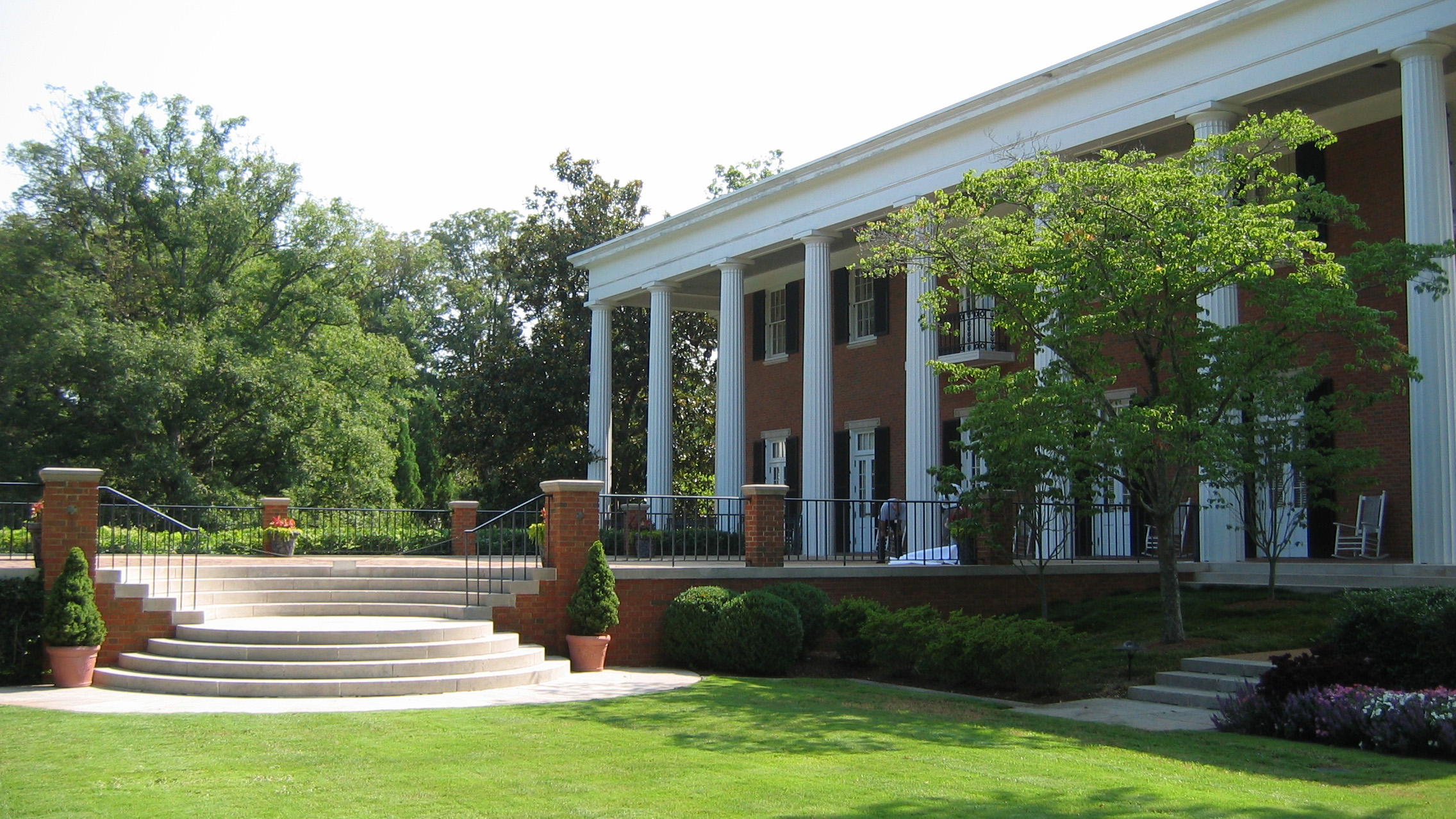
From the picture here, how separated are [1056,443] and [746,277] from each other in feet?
61.3

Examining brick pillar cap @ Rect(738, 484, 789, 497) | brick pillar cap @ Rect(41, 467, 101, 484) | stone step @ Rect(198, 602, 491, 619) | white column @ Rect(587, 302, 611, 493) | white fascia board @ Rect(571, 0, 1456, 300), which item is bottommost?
stone step @ Rect(198, 602, 491, 619)

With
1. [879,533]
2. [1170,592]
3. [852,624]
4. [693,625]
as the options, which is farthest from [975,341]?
[693,625]

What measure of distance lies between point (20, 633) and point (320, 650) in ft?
12.2

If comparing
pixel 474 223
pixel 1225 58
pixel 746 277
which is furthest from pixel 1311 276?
pixel 474 223

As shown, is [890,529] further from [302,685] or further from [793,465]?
[302,685]

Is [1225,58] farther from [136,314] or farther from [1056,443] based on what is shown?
[136,314]

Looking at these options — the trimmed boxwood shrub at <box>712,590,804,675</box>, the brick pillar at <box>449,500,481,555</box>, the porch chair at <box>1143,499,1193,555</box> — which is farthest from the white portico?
the brick pillar at <box>449,500,481,555</box>

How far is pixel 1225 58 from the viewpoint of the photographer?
1903cm

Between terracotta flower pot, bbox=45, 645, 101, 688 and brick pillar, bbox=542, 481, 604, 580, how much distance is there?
5.46 meters

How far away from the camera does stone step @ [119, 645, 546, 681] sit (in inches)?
511

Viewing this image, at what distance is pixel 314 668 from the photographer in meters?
13.0

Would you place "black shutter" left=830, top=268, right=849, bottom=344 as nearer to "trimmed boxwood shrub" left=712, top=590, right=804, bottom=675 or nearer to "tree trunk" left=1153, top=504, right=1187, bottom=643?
"tree trunk" left=1153, top=504, right=1187, bottom=643

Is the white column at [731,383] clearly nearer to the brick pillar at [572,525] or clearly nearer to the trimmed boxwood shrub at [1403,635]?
the brick pillar at [572,525]

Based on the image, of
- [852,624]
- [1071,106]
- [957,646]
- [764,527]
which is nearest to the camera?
[957,646]
